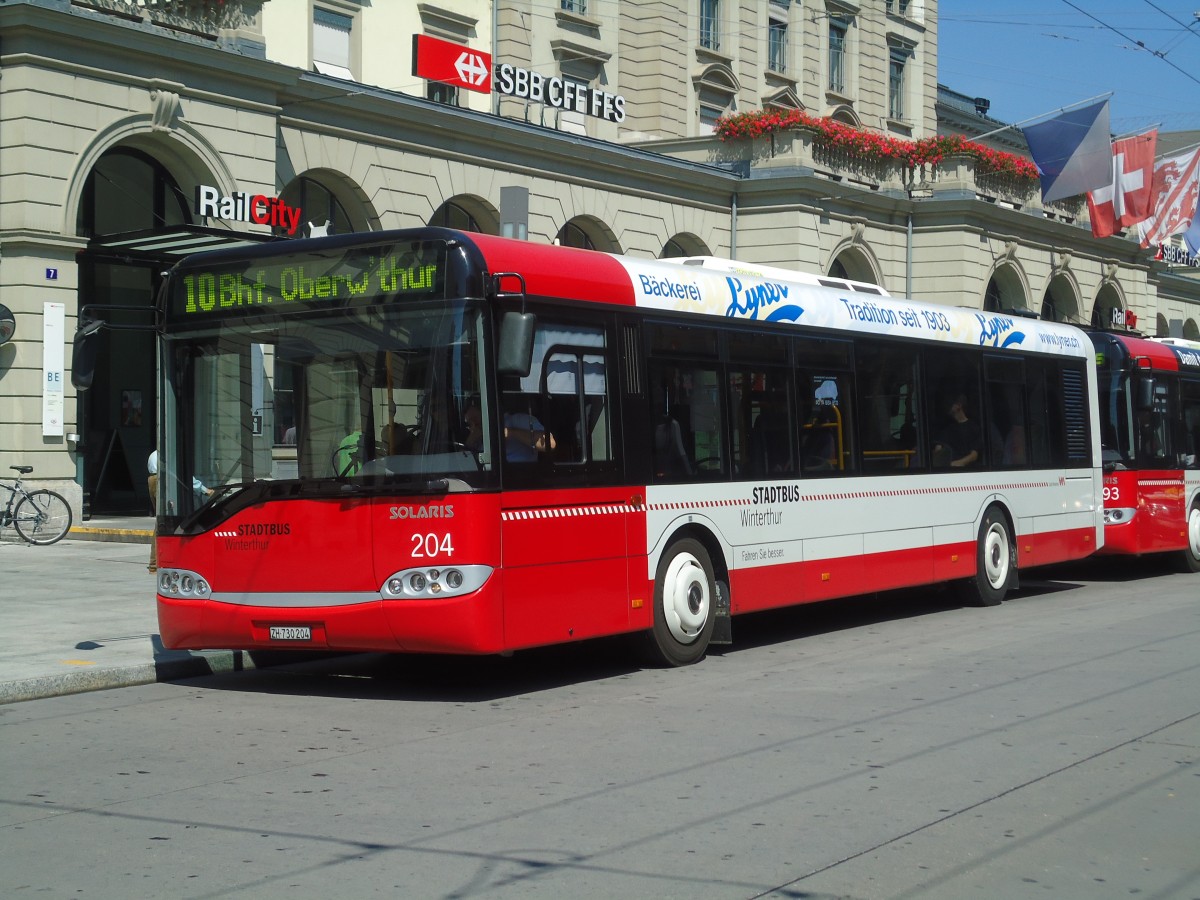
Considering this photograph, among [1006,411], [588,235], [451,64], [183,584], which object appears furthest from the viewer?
[588,235]

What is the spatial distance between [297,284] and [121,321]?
15.9m

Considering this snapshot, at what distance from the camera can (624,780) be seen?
729 centimetres

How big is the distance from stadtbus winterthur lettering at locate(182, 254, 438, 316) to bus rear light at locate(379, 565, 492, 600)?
1.76 metres

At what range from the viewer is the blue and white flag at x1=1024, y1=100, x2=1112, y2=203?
3562 cm

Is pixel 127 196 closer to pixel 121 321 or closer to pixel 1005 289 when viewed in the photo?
pixel 121 321

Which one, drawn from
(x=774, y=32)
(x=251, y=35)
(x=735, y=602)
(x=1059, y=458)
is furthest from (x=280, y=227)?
(x=774, y=32)

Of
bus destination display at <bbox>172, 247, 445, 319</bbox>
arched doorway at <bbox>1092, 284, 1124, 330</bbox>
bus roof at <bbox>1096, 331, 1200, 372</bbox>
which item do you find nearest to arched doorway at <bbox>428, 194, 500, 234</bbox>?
bus roof at <bbox>1096, 331, 1200, 372</bbox>

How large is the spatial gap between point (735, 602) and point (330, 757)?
4.75 meters

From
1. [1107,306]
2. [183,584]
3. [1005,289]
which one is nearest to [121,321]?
[183,584]

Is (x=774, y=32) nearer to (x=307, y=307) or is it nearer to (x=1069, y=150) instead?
(x=1069, y=150)

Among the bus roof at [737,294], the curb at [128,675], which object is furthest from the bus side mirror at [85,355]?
the bus roof at [737,294]

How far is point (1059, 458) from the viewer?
1772cm

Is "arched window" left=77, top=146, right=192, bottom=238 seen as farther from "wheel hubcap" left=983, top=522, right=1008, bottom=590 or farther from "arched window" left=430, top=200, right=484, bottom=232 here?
"wheel hubcap" left=983, top=522, right=1008, bottom=590

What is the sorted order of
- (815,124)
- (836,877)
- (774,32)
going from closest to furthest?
(836,877)
(815,124)
(774,32)
